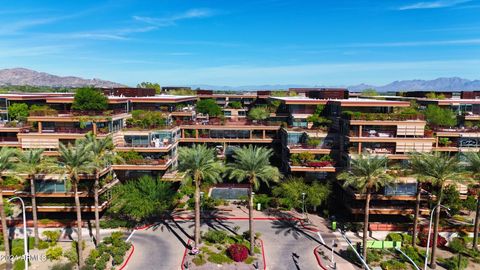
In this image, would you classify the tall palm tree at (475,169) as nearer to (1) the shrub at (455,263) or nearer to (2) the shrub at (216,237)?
(1) the shrub at (455,263)

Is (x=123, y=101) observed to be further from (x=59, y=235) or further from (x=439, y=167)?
(x=439, y=167)

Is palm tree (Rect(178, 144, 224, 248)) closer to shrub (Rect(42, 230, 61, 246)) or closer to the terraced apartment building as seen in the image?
the terraced apartment building

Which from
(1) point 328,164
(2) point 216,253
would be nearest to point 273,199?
(1) point 328,164

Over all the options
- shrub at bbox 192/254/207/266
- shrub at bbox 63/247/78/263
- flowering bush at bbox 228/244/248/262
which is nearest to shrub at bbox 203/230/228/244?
flowering bush at bbox 228/244/248/262

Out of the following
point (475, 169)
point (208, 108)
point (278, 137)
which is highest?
point (208, 108)

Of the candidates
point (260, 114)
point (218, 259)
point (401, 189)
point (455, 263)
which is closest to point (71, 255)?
point (218, 259)

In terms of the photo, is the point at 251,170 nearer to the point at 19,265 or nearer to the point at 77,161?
the point at 77,161

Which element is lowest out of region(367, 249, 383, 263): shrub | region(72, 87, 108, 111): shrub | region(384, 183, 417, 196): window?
region(367, 249, 383, 263): shrub
